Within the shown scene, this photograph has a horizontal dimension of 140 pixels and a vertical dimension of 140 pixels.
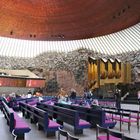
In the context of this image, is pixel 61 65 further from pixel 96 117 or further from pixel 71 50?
pixel 96 117

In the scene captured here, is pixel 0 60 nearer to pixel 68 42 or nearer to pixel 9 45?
pixel 9 45

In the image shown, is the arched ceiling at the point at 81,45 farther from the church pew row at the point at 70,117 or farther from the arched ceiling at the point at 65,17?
the church pew row at the point at 70,117

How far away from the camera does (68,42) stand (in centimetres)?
4225

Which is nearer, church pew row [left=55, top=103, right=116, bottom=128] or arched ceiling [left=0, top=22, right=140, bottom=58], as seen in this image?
church pew row [left=55, top=103, right=116, bottom=128]

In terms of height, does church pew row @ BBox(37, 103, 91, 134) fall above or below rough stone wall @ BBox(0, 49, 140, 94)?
below

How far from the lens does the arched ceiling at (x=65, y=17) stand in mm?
28797

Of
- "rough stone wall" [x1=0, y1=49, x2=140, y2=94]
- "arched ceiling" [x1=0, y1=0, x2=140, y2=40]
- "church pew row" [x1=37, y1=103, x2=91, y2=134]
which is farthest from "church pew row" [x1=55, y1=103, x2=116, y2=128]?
"rough stone wall" [x1=0, y1=49, x2=140, y2=94]

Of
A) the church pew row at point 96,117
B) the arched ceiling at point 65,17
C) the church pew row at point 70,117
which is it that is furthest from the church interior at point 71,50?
the church pew row at point 96,117

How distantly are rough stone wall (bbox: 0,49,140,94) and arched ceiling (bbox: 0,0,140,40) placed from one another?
3.37 metres

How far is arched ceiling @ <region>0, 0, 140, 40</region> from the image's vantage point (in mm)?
28797

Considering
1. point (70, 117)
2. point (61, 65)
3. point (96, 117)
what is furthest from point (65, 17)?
point (70, 117)

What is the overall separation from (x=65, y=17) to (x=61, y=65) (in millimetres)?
A: 8915

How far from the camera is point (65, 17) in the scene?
3278cm

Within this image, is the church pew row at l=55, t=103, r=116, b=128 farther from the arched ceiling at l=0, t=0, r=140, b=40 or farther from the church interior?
the arched ceiling at l=0, t=0, r=140, b=40
